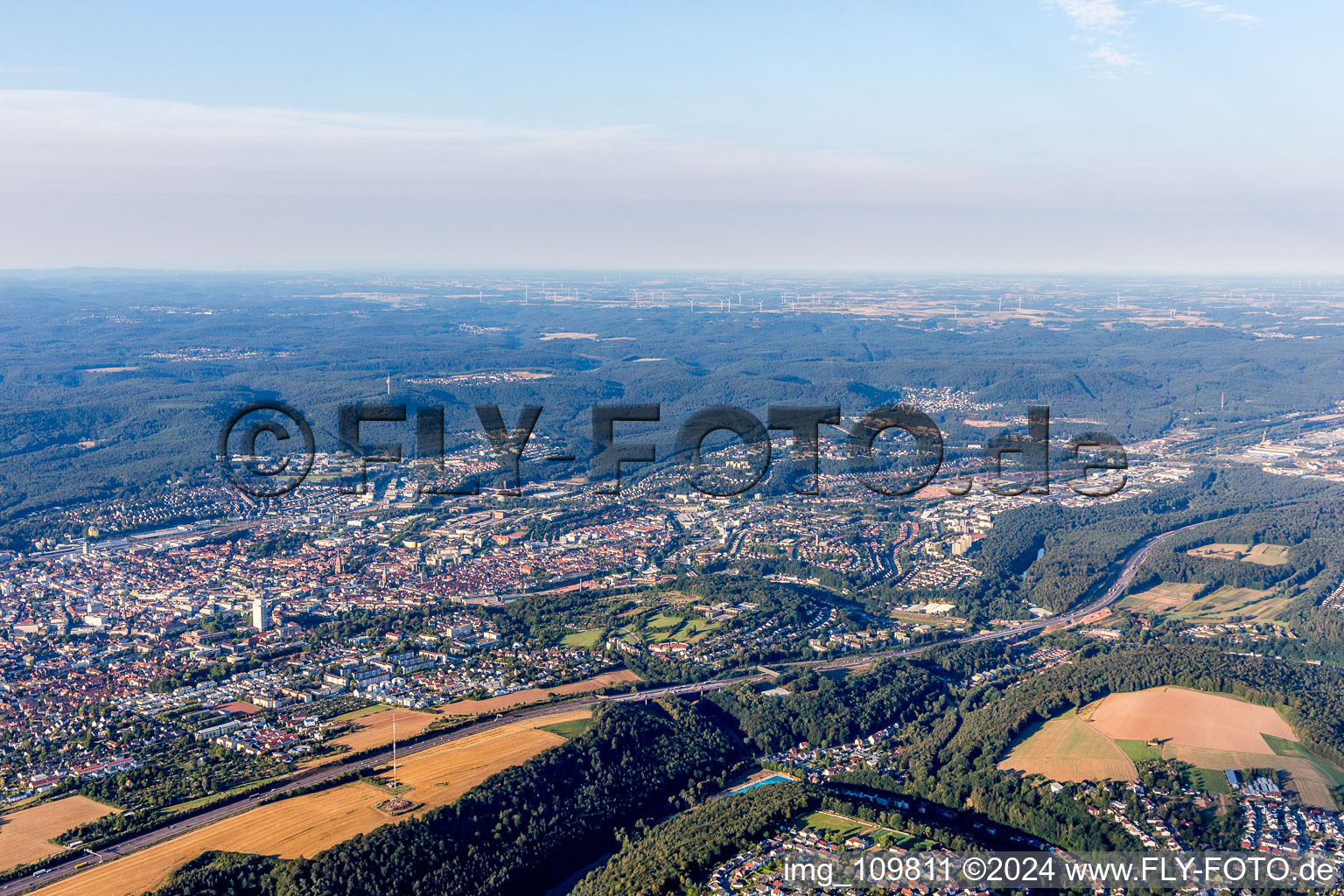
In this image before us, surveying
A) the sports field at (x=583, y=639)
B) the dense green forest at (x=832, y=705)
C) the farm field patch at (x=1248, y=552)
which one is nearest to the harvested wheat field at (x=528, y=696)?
the sports field at (x=583, y=639)

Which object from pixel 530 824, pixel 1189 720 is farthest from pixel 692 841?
pixel 1189 720

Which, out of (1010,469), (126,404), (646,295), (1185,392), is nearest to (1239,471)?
(1010,469)

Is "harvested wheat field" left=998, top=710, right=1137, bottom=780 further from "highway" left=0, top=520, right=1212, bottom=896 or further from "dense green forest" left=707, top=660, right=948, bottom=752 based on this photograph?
"highway" left=0, top=520, right=1212, bottom=896

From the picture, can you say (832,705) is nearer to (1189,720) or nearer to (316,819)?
(1189,720)

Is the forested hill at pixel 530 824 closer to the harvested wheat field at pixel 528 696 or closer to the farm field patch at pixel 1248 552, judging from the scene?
the harvested wheat field at pixel 528 696

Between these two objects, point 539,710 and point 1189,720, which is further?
point 539,710

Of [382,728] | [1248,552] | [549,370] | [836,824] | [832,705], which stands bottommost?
[832,705]

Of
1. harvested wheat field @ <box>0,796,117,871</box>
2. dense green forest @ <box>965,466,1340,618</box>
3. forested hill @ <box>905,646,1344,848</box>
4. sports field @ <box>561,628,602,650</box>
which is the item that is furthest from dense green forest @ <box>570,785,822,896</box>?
dense green forest @ <box>965,466,1340,618</box>
